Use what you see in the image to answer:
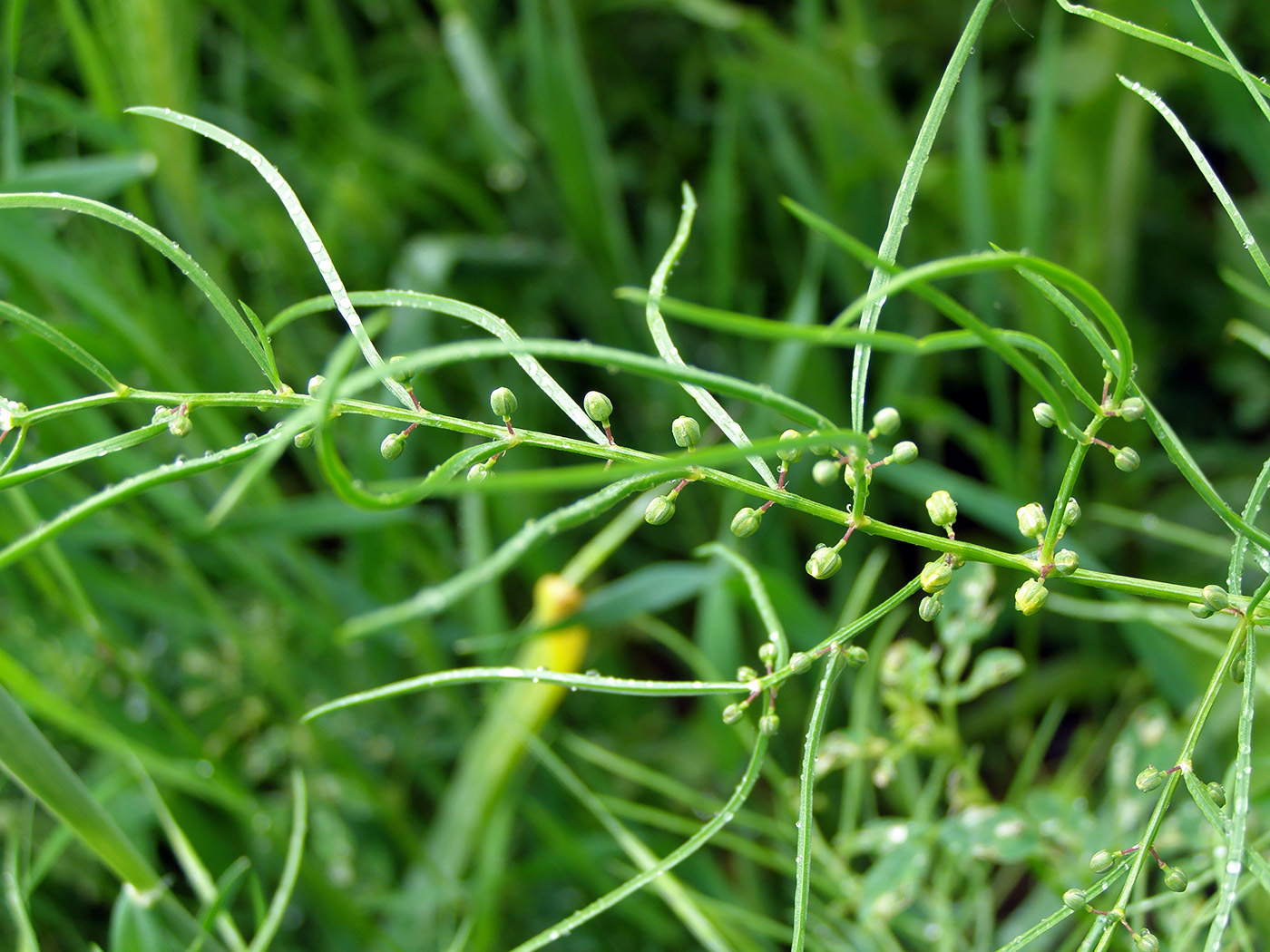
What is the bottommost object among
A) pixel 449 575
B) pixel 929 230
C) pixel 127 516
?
pixel 449 575

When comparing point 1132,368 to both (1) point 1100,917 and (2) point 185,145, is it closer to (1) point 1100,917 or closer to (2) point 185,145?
(1) point 1100,917

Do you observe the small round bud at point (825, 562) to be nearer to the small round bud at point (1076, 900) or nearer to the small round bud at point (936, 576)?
the small round bud at point (936, 576)

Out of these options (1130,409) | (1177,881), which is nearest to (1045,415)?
(1130,409)

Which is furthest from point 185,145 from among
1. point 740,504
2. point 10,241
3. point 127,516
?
point 740,504

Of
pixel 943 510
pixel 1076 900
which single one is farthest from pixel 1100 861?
pixel 943 510

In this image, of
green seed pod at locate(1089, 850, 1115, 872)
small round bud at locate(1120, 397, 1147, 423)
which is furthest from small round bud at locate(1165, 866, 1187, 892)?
small round bud at locate(1120, 397, 1147, 423)

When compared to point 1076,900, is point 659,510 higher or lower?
higher

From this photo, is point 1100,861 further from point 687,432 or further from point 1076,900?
point 687,432
